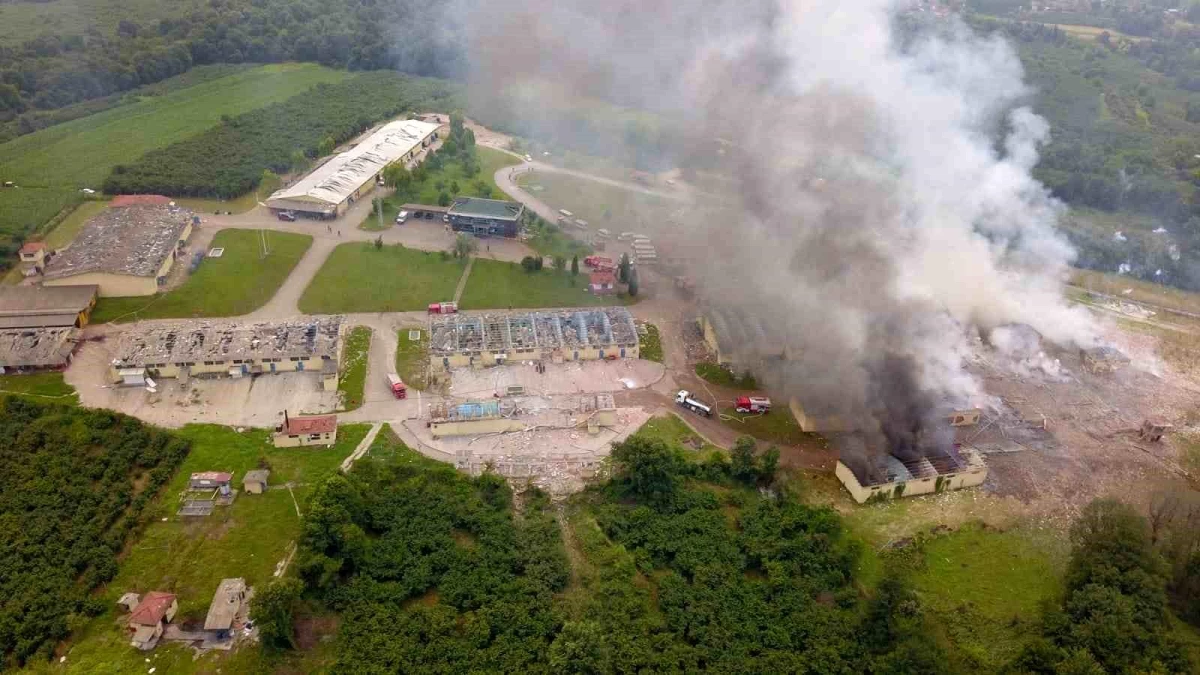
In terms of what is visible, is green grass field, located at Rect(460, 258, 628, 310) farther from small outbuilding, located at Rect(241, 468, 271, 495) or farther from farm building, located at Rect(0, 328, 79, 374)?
farm building, located at Rect(0, 328, 79, 374)

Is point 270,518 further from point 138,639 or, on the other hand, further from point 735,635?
point 735,635

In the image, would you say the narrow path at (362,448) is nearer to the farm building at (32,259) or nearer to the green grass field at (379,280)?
the green grass field at (379,280)

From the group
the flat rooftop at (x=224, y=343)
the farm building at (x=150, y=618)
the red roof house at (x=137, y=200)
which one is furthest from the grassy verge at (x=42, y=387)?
the red roof house at (x=137, y=200)

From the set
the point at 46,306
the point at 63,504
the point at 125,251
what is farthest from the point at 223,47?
the point at 63,504

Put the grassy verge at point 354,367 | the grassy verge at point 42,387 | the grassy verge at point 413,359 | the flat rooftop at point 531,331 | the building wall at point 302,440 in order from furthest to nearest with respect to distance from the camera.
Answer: the flat rooftop at point 531,331
the grassy verge at point 413,359
the grassy verge at point 354,367
the grassy verge at point 42,387
the building wall at point 302,440

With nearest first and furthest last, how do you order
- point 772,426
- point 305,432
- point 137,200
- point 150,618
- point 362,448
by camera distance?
point 150,618
point 305,432
point 362,448
point 772,426
point 137,200

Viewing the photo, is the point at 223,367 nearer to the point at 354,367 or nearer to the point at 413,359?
the point at 354,367

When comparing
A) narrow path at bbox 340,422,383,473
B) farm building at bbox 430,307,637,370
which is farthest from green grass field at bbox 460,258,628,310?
narrow path at bbox 340,422,383,473
